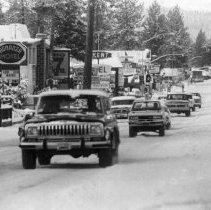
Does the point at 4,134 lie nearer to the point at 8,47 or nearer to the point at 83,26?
the point at 8,47

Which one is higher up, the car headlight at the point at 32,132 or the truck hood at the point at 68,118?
the truck hood at the point at 68,118

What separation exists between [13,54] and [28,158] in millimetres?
21292

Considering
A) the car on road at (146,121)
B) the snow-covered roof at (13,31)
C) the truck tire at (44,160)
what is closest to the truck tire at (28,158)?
the truck tire at (44,160)

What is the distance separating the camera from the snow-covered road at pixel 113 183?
33.3 ft

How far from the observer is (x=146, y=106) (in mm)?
32562

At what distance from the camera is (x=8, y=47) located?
36.4 metres

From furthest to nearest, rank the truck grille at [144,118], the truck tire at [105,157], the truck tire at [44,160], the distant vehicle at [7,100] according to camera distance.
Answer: the distant vehicle at [7,100] < the truck grille at [144,118] < the truck tire at [44,160] < the truck tire at [105,157]

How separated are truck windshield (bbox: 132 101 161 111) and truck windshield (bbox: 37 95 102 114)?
15.3m

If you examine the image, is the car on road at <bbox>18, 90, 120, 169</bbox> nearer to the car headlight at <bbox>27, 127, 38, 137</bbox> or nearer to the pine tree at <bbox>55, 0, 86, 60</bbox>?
the car headlight at <bbox>27, 127, 38, 137</bbox>

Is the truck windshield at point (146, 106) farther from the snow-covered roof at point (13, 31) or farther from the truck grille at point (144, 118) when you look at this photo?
the snow-covered roof at point (13, 31)

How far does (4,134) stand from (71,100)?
554 inches

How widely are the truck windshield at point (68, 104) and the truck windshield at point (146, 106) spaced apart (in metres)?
Result: 15.3

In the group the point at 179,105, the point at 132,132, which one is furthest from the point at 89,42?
the point at 179,105

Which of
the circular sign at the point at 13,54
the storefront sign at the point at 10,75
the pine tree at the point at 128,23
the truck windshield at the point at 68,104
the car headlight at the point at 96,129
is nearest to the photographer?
the car headlight at the point at 96,129
